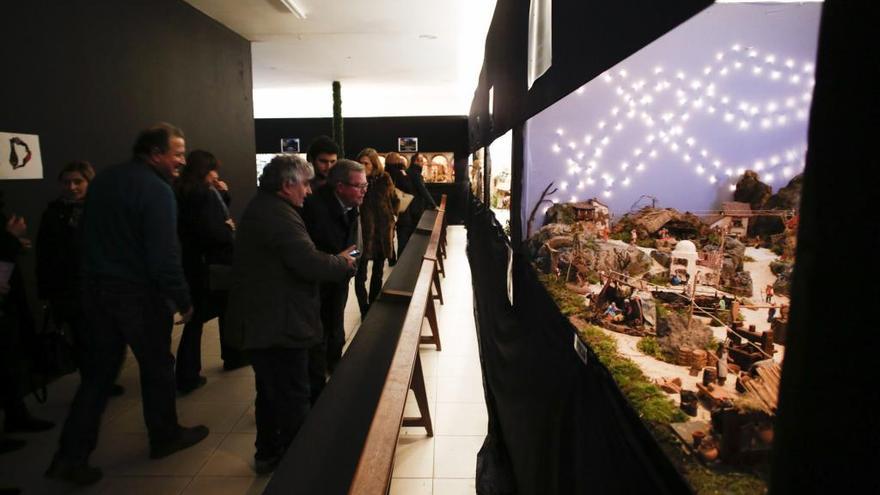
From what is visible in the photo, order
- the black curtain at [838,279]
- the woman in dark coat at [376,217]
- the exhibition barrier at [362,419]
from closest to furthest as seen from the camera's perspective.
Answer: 1. the black curtain at [838,279]
2. the exhibition barrier at [362,419]
3. the woman in dark coat at [376,217]

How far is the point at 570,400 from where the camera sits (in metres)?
1.59

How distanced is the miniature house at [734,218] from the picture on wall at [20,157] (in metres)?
4.23

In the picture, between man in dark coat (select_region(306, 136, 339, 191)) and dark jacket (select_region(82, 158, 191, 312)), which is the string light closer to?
man in dark coat (select_region(306, 136, 339, 191))

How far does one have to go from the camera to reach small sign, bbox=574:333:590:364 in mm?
1464

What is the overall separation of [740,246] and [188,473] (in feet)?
9.13

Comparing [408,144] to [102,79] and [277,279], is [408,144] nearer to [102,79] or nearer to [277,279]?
[102,79]

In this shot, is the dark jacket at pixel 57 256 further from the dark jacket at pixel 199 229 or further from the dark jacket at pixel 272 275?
the dark jacket at pixel 272 275

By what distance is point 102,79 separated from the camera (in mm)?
4348

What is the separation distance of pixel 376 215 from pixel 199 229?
5.72 ft

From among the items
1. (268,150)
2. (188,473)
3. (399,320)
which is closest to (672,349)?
(399,320)

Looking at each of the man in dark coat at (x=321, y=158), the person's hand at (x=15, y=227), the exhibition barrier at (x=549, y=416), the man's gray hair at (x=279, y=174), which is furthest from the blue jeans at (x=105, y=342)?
the exhibition barrier at (x=549, y=416)

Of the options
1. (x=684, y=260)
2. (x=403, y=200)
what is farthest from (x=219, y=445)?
(x=403, y=200)

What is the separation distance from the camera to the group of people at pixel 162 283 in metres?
2.30

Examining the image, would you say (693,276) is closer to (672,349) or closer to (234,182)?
Answer: (672,349)
